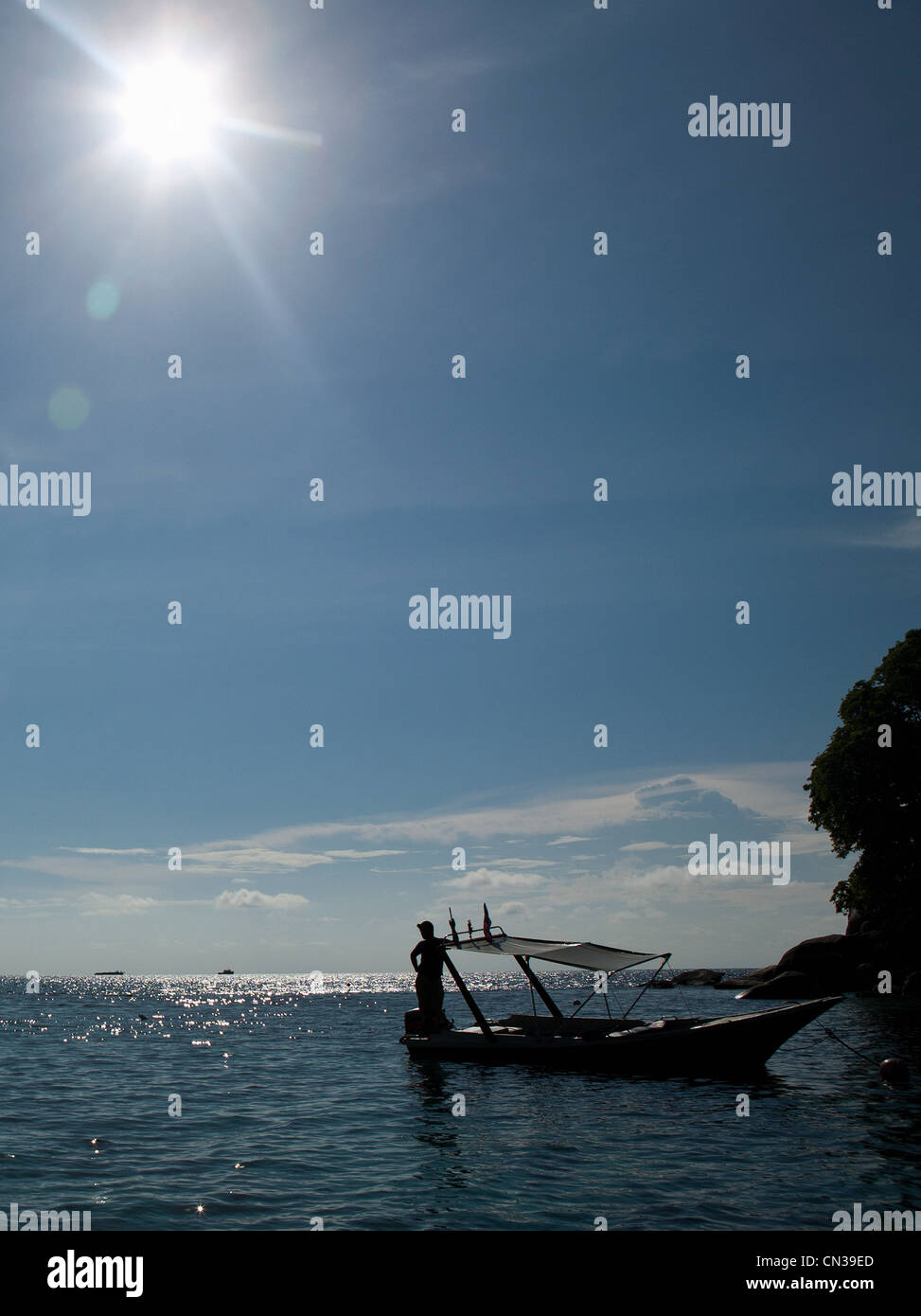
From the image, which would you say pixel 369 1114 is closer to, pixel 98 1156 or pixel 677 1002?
pixel 98 1156

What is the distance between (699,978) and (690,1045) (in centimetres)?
8381

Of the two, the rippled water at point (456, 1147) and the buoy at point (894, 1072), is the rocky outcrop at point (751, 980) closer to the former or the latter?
the rippled water at point (456, 1147)

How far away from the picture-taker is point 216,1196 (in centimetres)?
1407

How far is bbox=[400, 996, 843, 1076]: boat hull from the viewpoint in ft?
83.9

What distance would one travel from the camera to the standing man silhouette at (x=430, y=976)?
31859mm

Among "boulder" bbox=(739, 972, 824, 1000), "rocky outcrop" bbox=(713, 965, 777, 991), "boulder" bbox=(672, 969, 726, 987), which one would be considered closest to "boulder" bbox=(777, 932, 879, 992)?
"boulder" bbox=(739, 972, 824, 1000)

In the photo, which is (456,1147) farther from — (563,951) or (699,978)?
(699,978)

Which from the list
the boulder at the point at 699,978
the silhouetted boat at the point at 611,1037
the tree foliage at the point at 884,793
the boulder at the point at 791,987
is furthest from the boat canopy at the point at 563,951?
the boulder at the point at 699,978

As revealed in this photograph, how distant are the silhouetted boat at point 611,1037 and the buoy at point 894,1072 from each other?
6.47ft

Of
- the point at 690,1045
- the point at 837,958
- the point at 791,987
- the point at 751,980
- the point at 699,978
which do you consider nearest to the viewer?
the point at 690,1045

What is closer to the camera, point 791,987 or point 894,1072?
point 894,1072

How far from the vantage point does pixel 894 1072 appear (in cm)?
2466

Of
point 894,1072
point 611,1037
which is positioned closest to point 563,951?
point 611,1037
